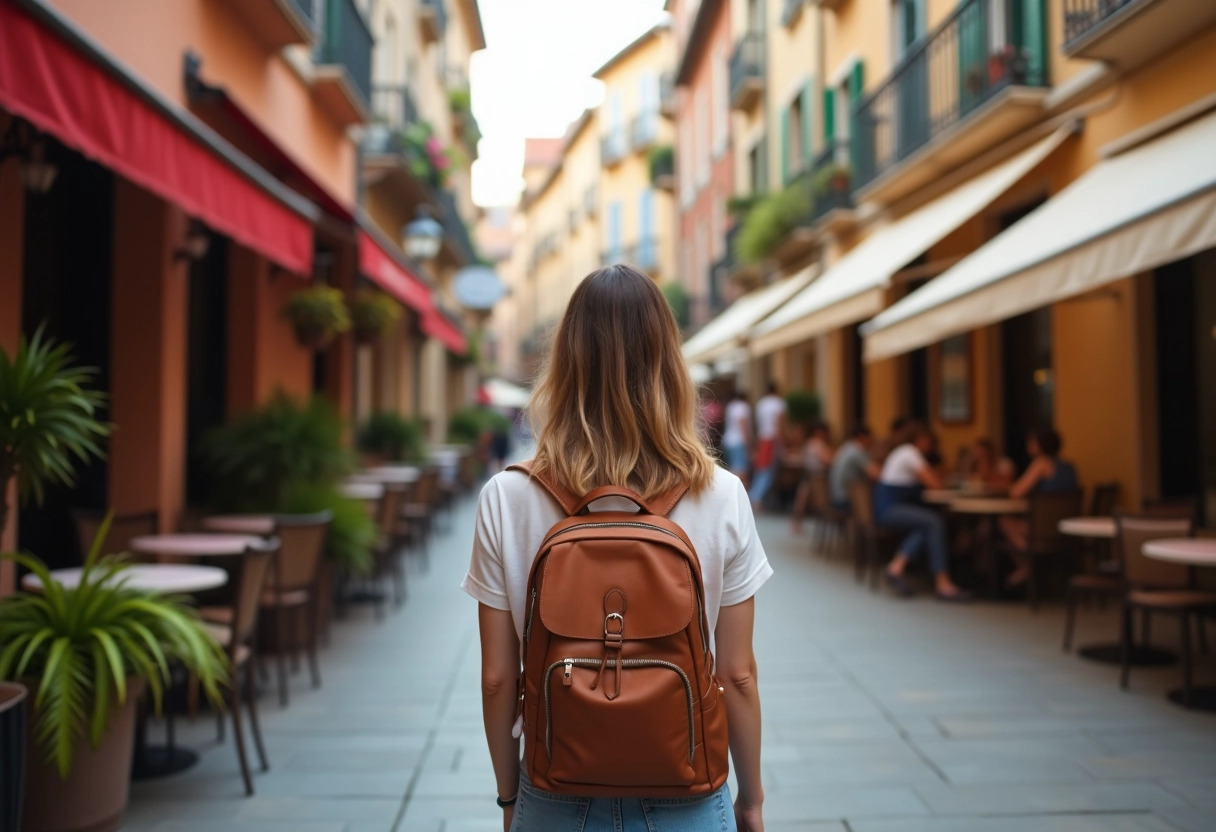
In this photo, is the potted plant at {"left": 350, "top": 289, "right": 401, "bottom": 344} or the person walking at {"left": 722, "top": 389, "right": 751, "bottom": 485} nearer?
the potted plant at {"left": 350, "top": 289, "right": 401, "bottom": 344}

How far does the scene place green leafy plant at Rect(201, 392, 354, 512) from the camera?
24.6 ft

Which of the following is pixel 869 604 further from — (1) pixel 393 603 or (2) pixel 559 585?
(2) pixel 559 585

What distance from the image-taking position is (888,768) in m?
4.76

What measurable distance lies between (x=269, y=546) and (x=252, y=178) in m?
1.85

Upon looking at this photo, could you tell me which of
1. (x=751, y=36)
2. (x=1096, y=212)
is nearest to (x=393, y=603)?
(x=1096, y=212)

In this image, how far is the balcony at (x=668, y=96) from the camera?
33.9 m

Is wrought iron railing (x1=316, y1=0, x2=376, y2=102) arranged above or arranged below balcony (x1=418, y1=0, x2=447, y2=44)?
below

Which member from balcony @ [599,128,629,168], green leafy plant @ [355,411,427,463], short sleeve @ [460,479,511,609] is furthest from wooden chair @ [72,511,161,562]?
→ balcony @ [599,128,629,168]

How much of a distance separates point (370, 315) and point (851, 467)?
17.2 feet

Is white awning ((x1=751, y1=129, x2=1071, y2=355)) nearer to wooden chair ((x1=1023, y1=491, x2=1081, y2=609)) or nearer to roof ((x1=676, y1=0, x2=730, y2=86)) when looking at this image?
wooden chair ((x1=1023, y1=491, x2=1081, y2=609))

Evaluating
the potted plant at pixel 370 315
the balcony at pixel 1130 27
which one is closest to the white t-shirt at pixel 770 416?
the potted plant at pixel 370 315

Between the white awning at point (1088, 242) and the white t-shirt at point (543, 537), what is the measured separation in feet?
13.3

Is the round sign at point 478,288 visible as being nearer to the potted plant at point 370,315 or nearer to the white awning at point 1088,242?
the potted plant at point 370,315

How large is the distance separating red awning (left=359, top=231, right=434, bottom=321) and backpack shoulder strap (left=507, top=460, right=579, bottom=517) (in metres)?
7.47
